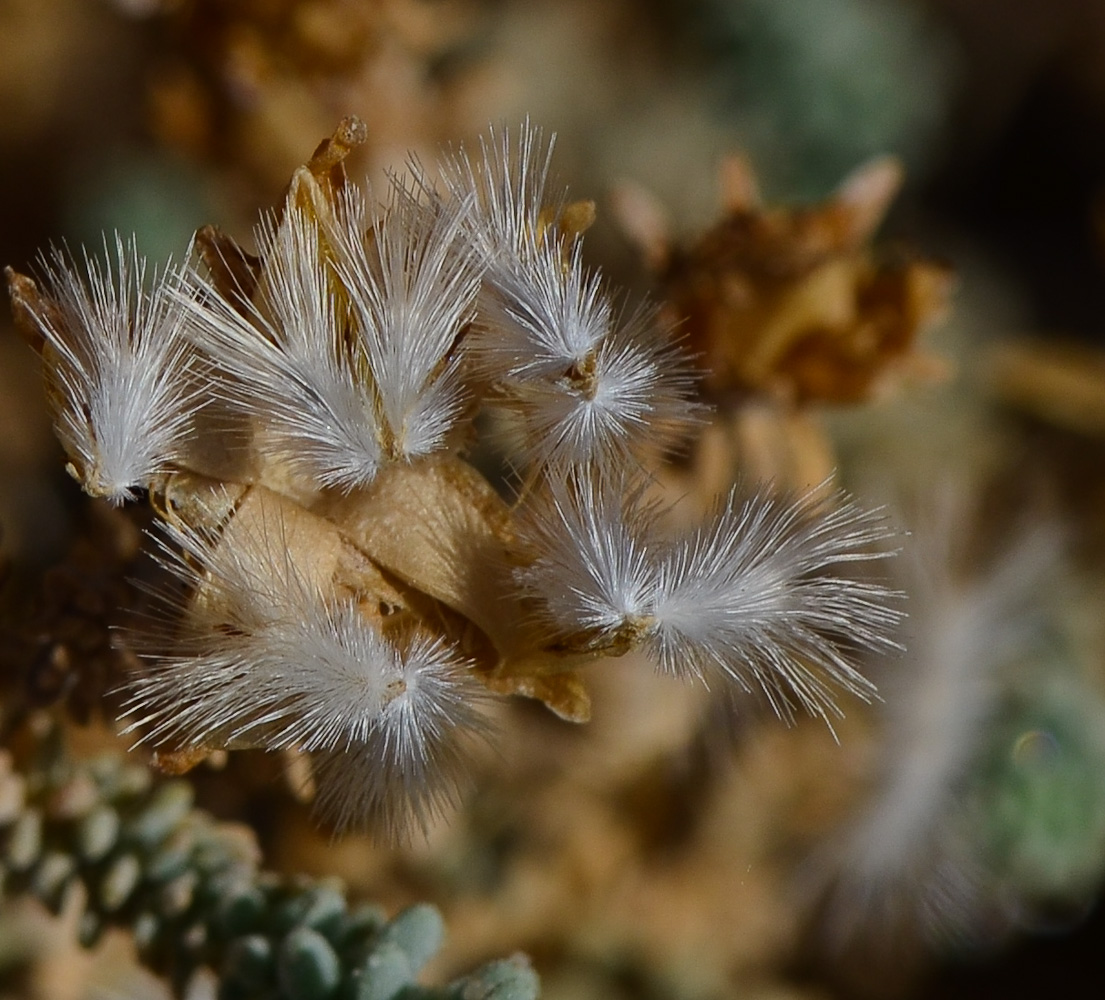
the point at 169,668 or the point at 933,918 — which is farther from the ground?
the point at 933,918

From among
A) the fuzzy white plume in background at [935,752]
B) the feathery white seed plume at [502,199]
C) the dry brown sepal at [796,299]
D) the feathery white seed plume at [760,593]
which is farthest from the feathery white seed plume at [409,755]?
the fuzzy white plume in background at [935,752]

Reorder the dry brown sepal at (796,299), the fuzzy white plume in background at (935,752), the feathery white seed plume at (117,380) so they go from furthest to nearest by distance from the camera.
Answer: the fuzzy white plume in background at (935,752), the dry brown sepal at (796,299), the feathery white seed plume at (117,380)

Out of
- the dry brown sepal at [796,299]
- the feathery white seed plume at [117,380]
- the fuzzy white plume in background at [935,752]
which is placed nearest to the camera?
the feathery white seed plume at [117,380]

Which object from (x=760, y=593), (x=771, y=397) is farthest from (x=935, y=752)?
(x=760, y=593)

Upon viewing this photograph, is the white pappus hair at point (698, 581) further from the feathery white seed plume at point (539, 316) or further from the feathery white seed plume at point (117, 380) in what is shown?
the feathery white seed plume at point (117, 380)

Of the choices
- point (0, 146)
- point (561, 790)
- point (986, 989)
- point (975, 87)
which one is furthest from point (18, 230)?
point (986, 989)

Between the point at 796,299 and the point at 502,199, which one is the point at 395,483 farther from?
the point at 796,299

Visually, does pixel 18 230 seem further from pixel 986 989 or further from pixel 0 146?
pixel 986 989
